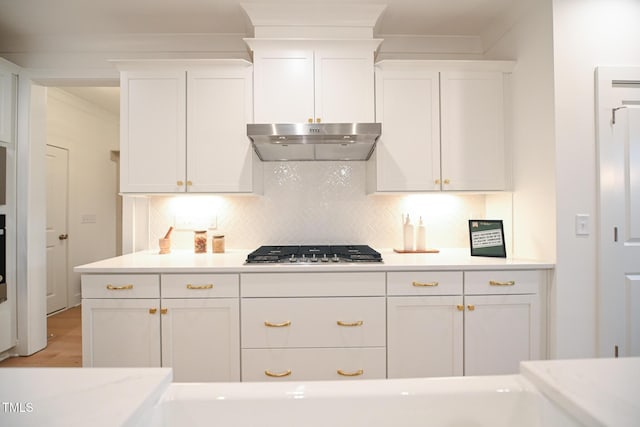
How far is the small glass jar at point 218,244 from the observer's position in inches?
97.1

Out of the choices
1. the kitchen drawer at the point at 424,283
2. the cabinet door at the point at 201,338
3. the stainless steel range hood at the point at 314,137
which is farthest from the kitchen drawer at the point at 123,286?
the kitchen drawer at the point at 424,283

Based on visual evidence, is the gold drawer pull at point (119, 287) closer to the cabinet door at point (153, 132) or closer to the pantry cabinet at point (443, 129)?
the cabinet door at point (153, 132)

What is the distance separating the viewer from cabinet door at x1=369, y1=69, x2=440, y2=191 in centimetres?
224

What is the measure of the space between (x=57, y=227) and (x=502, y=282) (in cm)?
491

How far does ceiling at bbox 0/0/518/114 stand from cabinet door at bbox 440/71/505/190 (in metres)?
0.52

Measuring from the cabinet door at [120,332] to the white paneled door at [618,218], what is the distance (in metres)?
2.69

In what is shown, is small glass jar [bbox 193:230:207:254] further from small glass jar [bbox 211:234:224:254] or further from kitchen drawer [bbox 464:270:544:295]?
kitchen drawer [bbox 464:270:544:295]

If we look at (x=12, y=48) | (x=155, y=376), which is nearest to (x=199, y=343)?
(x=155, y=376)

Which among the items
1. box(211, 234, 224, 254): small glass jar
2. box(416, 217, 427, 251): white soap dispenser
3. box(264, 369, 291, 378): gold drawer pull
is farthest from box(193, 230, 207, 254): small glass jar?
box(416, 217, 427, 251): white soap dispenser

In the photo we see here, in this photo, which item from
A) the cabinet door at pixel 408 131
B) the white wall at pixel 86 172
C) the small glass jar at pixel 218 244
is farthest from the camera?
the white wall at pixel 86 172

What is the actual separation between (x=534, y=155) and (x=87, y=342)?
3010 millimetres

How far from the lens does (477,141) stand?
2.27 meters

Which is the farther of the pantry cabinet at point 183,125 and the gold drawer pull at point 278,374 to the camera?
the pantry cabinet at point 183,125

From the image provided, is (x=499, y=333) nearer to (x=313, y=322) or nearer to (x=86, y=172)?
(x=313, y=322)
